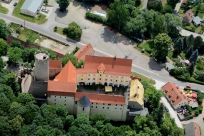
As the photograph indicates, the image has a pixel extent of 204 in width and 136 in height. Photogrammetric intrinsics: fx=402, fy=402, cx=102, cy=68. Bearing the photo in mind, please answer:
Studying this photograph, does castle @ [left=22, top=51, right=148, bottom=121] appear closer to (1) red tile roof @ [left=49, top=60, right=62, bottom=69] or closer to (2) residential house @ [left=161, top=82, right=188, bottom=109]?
(1) red tile roof @ [left=49, top=60, right=62, bottom=69]

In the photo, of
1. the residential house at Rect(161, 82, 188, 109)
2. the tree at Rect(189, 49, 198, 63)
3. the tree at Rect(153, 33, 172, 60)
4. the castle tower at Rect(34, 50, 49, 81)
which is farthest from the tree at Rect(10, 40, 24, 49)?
the tree at Rect(189, 49, 198, 63)

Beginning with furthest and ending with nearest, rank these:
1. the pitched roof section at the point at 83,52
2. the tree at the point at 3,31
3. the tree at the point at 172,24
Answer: the tree at the point at 172,24 < the tree at the point at 3,31 < the pitched roof section at the point at 83,52

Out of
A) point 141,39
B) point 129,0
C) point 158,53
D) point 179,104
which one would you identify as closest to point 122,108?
point 179,104

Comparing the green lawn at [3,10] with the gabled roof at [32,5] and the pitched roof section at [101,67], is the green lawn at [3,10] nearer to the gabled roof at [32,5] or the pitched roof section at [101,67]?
the gabled roof at [32,5]

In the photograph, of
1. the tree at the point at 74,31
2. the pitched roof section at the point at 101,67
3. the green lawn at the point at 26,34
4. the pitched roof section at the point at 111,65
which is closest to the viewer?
the pitched roof section at the point at 101,67

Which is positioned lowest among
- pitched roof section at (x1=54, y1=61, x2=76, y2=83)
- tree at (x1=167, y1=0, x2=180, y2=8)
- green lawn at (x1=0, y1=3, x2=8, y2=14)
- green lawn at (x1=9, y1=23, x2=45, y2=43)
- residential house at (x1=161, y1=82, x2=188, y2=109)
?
residential house at (x1=161, y1=82, x2=188, y2=109)

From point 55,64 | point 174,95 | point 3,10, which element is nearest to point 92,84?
point 55,64

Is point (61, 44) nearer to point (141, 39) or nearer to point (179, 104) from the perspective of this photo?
point (141, 39)

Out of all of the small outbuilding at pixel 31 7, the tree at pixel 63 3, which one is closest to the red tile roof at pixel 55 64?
the small outbuilding at pixel 31 7

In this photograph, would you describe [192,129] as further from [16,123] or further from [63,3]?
[63,3]
